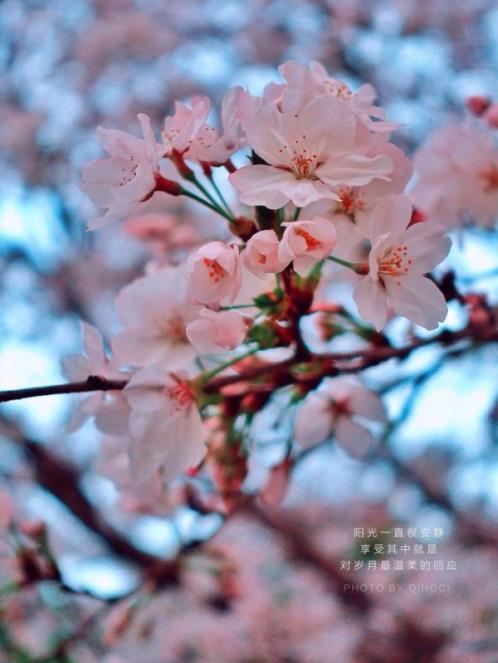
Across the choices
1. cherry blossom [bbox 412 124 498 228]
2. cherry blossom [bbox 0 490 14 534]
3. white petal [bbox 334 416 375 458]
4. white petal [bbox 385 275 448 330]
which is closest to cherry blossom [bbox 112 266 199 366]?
white petal [bbox 385 275 448 330]

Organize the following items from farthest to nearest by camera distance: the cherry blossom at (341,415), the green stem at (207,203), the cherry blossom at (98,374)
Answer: the cherry blossom at (341,415) → the cherry blossom at (98,374) → the green stem at (207,203)

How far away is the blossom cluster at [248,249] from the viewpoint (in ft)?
2.37

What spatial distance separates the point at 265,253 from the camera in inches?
27.5

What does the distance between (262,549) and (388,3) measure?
360 cm

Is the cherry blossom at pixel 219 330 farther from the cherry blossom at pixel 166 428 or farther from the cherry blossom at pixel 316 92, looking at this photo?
the cherry blossom at pixel 316 92

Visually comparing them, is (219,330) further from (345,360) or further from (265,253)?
(345,360)

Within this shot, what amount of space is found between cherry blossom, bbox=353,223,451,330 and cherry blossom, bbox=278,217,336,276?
6cm

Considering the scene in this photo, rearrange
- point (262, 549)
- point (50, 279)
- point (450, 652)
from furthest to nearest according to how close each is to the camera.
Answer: point (262, 549), point (50, 279), point (450, 652)

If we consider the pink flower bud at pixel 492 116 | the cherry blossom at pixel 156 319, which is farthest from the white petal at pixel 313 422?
the pink flower bud at pixel 492 116

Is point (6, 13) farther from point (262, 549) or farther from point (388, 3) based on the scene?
point (262, 549)

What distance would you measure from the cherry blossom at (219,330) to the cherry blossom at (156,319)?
0.15 meters

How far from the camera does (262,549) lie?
198 inches

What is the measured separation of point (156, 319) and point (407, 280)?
348 millimetres

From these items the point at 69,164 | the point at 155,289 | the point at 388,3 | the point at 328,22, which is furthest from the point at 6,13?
the point at 155,289
